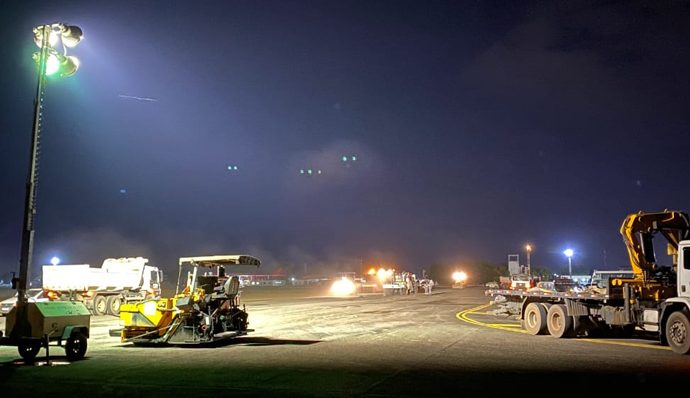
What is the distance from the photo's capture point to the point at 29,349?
45.8 feet

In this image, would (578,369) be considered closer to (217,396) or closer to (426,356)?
(426,356)

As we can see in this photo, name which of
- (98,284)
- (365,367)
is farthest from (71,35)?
(98,284)

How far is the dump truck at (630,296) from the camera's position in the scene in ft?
58.2

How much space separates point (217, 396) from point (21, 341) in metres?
6.25

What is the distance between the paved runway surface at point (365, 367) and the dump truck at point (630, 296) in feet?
2.06

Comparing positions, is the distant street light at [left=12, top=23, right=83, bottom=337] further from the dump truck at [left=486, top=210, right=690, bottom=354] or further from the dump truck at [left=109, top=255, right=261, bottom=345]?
the dump truck at [left=486, top=210, right=690, bottom=354]

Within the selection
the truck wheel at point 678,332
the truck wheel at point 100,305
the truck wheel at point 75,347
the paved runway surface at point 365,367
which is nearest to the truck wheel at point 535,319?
the paved runway surface at point 365,367

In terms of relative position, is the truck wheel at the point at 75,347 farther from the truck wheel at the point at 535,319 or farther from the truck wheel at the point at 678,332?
the truck wheel at the point at 678,332

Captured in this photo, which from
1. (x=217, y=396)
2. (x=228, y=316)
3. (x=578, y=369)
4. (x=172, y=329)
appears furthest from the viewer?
(x=228, y=316)

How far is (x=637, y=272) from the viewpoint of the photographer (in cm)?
1902

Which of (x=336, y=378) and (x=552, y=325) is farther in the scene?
(x=552, y=325)

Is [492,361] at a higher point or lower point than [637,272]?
lower

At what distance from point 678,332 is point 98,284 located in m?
26.2

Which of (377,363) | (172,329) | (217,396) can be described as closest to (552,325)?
(377,363)
